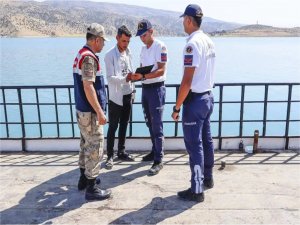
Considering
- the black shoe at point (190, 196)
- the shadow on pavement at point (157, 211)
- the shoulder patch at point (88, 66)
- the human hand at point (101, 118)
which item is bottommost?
the shadow on pavement at point (157, 211)

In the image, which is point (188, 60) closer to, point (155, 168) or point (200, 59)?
point (200, 59)

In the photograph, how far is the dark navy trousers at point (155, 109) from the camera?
460 cm

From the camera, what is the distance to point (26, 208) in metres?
3.85

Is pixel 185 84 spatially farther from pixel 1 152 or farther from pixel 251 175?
pixel 1 152

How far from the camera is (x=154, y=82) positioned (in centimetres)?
459

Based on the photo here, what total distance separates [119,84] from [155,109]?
0.64m

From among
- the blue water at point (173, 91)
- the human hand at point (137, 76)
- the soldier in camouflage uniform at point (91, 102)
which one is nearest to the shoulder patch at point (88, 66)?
the soldier in camouflage uniform at point (91, 102)

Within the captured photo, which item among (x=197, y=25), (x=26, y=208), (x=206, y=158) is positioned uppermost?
(x=197, y=25)

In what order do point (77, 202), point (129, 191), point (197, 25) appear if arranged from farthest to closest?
point (129, 191) → point (77, 202) → point (197, 25)

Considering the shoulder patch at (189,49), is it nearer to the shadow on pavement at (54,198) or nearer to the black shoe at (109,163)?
the shadow on pavement at (54,198)

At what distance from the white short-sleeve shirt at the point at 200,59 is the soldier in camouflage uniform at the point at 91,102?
0.98 metres

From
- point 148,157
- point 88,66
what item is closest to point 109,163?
point 148,157

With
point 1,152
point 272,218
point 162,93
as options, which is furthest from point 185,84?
point 1,152

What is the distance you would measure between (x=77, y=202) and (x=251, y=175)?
2.34 meters
